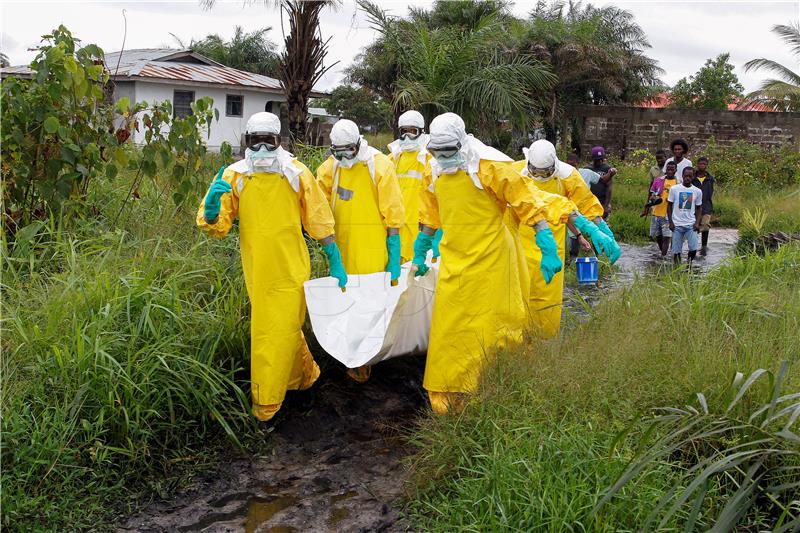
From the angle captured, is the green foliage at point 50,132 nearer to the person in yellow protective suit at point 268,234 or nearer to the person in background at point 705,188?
the person in yellow protective suit at point 268,234

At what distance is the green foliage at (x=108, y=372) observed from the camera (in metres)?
4.20

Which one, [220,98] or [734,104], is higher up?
[734,104]

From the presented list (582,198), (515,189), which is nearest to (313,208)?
(515,189)

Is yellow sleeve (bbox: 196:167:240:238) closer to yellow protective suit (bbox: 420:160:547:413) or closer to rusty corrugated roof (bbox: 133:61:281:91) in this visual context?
yellow protective suit (bbox: 420:160:547:413)

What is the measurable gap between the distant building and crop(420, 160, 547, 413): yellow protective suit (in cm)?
1905

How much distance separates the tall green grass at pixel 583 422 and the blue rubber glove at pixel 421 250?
1081mm

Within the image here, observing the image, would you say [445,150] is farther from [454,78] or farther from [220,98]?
[220,98]

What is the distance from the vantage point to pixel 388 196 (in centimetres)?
605

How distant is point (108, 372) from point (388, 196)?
229 centimetres

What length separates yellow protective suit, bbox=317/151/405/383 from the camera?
612 centimetres

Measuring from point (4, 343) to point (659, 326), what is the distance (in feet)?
11.5

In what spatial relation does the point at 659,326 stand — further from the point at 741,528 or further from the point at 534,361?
the point at 741,528

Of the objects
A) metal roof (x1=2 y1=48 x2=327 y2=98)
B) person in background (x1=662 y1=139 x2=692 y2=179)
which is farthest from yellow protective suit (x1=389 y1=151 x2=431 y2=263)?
metal roof (x1=2 y1=48 x2=327 y2=98)

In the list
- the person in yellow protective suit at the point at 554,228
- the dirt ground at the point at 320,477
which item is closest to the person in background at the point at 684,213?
the person in yellow protective suit at the point at 554,228
